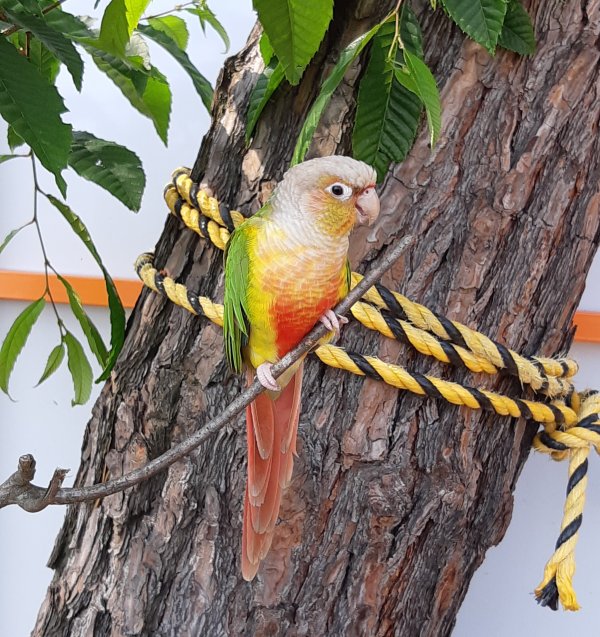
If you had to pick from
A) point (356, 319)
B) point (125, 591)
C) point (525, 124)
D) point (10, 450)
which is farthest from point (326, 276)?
point (10, 450)

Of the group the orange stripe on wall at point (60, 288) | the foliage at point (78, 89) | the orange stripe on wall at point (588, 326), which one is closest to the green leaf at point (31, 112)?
the foliage at point (78, 89)

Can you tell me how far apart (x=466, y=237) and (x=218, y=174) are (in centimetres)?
23

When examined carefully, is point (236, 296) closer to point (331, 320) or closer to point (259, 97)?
point (331, 320)

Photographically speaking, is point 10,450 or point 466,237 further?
point 10,450

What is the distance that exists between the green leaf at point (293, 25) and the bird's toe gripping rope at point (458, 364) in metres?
0.21

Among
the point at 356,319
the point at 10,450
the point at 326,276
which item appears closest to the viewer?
the point at 326,276

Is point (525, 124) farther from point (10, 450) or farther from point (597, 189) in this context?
point (10, 450)

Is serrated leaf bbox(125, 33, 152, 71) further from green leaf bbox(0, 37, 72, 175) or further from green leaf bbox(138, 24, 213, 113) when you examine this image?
green leaf bbox(0, 37, 72, 175)

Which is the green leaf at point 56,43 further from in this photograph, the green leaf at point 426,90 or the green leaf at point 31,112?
the green leaf at point 426,90

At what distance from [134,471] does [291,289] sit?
15 cm

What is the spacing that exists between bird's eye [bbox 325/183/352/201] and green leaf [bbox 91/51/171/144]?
336 millimetres

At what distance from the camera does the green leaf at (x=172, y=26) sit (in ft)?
2.74

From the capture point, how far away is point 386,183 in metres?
0.64

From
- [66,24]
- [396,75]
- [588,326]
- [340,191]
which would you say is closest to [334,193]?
[340,191]
